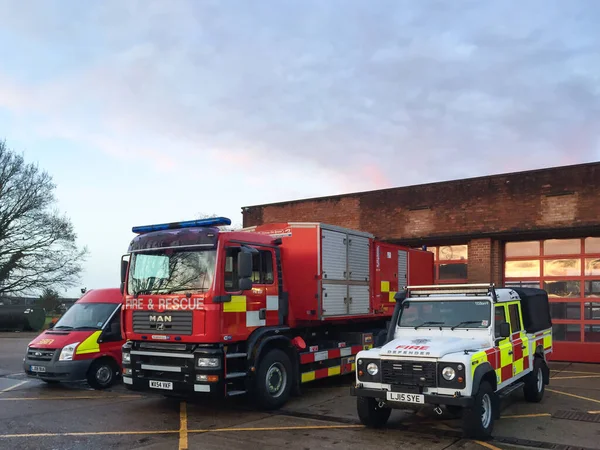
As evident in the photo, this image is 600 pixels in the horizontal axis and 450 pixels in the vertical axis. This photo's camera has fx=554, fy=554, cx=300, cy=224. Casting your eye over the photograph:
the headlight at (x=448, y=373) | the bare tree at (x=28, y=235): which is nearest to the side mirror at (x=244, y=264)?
the headlight at (x=448, y=373)

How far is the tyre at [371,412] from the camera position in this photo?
7617 mm

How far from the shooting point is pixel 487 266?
16.0 m

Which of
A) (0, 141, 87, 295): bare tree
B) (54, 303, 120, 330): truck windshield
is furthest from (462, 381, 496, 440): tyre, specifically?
(0, 141, 87, 295): bare tree

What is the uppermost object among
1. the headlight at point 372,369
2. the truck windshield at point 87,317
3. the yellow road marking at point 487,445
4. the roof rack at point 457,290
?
the roof rack at point 457,290

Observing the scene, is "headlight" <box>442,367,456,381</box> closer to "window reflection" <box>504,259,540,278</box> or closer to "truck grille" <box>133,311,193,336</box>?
"truck grille" <box>133,311,193,336</box>

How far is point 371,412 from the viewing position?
7645mm


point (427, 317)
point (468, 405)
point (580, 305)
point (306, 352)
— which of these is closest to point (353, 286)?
point (306, 352)

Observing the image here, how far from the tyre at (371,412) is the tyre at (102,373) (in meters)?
5.98

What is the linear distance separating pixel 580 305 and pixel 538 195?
10.6 feet

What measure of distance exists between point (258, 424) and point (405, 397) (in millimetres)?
2335

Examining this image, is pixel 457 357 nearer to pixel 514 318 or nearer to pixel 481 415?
pixel 481 415

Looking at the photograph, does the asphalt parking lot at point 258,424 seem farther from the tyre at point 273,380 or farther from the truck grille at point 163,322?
the truck grille at point 163,322

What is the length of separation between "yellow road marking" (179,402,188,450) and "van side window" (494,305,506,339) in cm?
454

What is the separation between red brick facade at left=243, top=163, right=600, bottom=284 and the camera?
1469 centimetres
